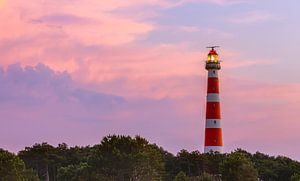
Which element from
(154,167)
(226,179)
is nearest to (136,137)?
(154,167)

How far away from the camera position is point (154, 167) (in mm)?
106750

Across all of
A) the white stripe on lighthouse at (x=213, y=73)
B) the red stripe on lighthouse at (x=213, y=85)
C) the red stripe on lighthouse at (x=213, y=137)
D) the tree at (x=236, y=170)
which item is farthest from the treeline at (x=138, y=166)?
the white stripe on lighthouse at (x=213, y=73)

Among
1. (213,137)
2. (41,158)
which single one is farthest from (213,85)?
(41,158)

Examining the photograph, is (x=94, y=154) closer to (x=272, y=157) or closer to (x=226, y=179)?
(x=226, y=179)

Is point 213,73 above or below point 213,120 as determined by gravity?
above

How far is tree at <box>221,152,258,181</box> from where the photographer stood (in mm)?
104750

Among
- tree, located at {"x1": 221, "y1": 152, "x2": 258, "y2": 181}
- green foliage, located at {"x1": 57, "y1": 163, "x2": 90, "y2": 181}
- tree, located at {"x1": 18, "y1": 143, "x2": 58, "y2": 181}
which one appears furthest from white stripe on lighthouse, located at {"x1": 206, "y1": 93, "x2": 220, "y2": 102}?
tree, located at {"x1": 18, "y1": 143, "x2": 58, "y2": 181}

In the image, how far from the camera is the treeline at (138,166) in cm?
10294

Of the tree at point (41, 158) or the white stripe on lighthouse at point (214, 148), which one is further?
the tree at point (41, 158)

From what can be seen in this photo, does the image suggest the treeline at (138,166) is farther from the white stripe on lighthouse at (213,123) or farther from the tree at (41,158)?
the white stripe on lighthouse at (213,123)

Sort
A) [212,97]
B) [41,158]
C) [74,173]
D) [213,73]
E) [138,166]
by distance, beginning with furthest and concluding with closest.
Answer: [41,158] → [213,73] → [212,97] → [74,173] → [138,166]

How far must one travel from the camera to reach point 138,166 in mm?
102812

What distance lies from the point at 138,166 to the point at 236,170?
46.4 feet

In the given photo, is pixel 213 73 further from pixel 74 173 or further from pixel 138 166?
pixel 74 173
